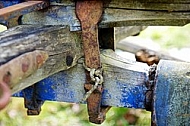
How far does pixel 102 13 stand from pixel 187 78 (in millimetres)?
378

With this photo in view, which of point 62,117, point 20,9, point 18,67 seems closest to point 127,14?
point 20,9

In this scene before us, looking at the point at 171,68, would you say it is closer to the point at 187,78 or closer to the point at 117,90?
the point at 187,78

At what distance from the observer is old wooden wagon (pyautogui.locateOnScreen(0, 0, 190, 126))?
5.35 ft

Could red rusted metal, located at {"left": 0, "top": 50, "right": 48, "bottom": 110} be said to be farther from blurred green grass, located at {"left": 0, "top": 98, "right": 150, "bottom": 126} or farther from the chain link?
blurred green grass, located at {"left": 0, "top": 98, "right": 150, "bottom": 126}

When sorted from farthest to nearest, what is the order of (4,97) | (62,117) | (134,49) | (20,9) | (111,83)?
(62,117) < (134,49) < (111,83) < (20,9) < (4,97)

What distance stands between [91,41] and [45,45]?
227mm

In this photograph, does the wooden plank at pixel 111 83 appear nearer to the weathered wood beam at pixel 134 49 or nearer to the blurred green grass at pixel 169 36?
the weathered wood beam at pixel 134 49

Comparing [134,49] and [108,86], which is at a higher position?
[108,86]

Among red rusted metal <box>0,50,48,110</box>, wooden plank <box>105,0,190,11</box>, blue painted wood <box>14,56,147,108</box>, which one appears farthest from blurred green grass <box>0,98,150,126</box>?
red rusted metal <box>0,50,48,110</box>

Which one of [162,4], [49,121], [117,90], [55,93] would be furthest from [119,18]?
[49,121]

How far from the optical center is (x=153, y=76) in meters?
1.78

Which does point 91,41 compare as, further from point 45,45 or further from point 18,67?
point 18,67

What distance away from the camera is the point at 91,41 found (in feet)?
5.75

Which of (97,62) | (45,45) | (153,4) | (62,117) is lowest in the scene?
(62,117)
